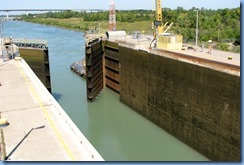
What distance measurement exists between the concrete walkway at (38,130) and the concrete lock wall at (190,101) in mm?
7989

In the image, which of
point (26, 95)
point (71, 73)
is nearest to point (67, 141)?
point (26, 95)

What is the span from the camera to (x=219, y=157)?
54.5 ft

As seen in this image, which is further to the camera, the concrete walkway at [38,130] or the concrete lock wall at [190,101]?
the concrete lock wall at [190,101]

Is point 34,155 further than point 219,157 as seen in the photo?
No

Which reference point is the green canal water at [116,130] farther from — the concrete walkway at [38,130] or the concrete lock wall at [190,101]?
the concrete walkway at [38,130]

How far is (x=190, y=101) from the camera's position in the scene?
18.9 m

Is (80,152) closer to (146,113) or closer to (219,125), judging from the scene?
(219,125)

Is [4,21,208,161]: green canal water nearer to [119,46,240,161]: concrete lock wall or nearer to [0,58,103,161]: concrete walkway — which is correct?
[119,46,240,161]: concrete lock wall

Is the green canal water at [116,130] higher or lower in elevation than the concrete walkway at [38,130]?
lower

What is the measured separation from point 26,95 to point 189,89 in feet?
31.2

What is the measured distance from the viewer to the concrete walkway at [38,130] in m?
10.8

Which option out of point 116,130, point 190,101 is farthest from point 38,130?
point 116,130

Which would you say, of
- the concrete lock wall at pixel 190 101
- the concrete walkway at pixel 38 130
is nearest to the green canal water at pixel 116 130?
the concrete lock wall at pixel 190 101

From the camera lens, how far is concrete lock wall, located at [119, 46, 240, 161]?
15.9 m
